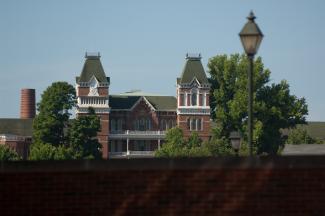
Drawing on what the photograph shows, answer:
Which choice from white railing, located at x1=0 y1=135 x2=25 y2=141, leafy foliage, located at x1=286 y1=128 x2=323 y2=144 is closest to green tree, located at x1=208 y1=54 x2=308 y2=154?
leafy foliage, located at x1=286 y1=128 x2=323 y2=144

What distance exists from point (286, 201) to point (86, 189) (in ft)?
8.78

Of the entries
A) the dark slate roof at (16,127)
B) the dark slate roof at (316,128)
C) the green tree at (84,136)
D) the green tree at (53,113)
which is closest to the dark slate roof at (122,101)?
the dark slate roof at (16,127)

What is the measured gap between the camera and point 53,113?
11462 cm

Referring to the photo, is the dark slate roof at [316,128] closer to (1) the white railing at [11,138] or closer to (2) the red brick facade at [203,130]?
(2) the red brick facade at [203,130]

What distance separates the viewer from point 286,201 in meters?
13.8

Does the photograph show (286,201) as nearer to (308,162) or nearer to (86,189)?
(308,162)

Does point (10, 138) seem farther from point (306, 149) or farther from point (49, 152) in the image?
point (306, 149)

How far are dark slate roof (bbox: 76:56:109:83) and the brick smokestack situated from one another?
90.9 feet

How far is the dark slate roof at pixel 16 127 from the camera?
152500 millimetres

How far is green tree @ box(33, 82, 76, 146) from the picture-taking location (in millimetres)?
113562

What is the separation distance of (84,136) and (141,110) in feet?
95.0

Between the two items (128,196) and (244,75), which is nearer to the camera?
(128,196)

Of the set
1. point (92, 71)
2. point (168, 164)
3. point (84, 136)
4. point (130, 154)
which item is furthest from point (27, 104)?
point (168, 164)

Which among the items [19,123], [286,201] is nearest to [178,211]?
[286,201]
